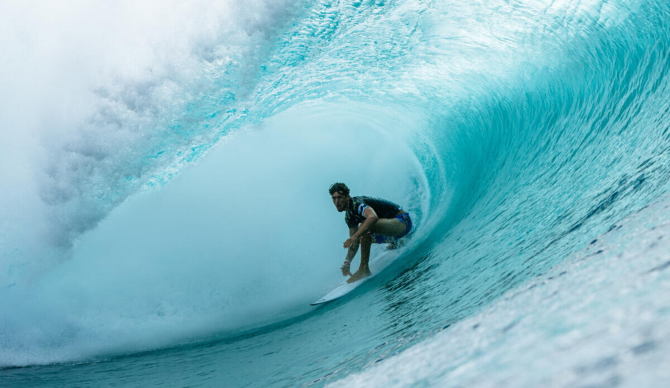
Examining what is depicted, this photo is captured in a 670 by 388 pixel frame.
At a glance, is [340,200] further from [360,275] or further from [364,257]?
[360,275]

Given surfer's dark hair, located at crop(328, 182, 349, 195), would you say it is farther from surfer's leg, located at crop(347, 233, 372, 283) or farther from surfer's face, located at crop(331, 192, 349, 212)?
surfer's leg, located at crop(347, 233, 372, 283)

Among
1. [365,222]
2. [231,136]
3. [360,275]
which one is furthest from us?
[231,136]

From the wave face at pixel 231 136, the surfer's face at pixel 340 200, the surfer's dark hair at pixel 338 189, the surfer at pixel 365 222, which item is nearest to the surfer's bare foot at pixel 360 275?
the surfer at pixel 365 222

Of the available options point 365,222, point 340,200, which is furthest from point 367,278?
point 340,200

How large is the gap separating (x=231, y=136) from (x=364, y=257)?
9.64ft

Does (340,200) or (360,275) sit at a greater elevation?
(340,200)

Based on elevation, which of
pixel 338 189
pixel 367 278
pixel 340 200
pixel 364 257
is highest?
pixel 338 189

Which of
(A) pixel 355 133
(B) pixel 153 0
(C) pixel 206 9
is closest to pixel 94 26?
(B) pixel 153 0

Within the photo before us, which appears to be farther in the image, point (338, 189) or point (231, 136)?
point (231, 136)

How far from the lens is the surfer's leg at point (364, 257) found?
486cm

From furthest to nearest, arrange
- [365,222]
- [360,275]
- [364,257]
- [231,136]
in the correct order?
[231,136] → [360,275] → [364,257] → [365,222]

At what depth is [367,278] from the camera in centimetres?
516

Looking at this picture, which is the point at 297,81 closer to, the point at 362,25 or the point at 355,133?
the point at 362,25

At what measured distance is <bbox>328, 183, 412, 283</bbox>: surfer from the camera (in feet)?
14.9
